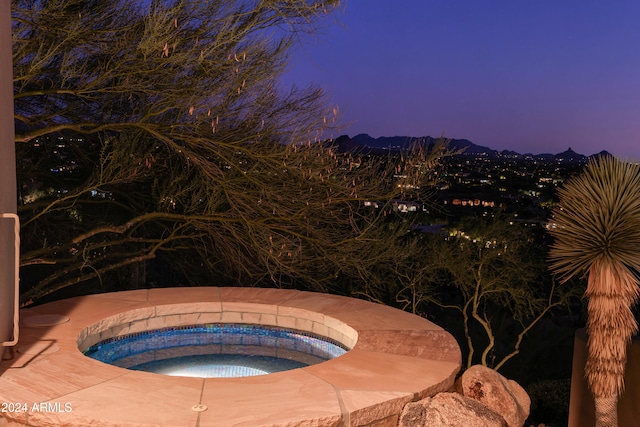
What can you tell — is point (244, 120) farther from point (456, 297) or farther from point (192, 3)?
point (456, 297)

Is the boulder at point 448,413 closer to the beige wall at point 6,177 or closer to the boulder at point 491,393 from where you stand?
the boulder at point 491,393

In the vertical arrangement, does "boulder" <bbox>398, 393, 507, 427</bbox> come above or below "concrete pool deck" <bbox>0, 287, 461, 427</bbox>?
below

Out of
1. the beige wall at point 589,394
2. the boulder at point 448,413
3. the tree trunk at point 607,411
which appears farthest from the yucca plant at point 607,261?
the boulder at point 448,413

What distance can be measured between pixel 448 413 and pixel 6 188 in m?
3.21

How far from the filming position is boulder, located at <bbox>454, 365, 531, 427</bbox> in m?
4.19

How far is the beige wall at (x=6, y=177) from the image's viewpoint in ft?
12.1

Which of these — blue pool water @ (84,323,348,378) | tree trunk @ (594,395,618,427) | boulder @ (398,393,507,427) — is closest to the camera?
boulder @ (398,393,507,427)

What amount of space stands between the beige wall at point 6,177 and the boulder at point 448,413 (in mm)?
2693

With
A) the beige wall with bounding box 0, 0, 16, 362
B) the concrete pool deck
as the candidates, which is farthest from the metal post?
the concrete pool deck

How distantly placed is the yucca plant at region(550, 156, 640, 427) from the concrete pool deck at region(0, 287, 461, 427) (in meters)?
1.05

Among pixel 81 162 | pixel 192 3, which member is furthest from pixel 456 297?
pixel 192 3

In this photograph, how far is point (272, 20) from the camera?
5859 millimetres

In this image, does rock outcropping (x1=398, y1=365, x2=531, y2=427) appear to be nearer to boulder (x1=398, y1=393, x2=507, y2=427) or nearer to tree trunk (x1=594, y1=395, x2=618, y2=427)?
boulder (x1=398, y1=393, x2=507, y2=427)

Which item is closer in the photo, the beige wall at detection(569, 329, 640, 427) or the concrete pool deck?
the concrete pool deck
